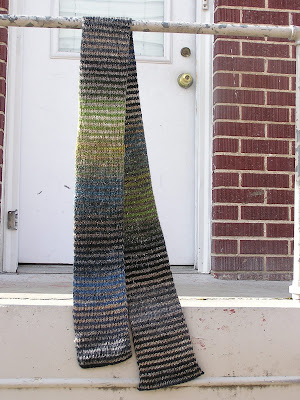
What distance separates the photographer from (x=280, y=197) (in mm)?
3080

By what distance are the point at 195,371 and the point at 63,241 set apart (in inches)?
66.6

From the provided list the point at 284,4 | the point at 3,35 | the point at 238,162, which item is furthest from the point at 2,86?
the point at 284,4

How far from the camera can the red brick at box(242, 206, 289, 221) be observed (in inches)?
120

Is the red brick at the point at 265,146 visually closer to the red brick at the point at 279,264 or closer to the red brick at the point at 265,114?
the red brick at the point at 265,114

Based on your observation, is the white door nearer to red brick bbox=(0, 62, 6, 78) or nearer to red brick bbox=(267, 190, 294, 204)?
red brick bbox=(0, 62, 6, 78)

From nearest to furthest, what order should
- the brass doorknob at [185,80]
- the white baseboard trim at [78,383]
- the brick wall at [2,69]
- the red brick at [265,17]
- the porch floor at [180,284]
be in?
1. the white baseboard trim at [78,383]
2. the porch floor at [180,284]
3. the brick wall at [2,69]
4. the red brick at [265,17]
5. the brass doorknob at [185,80]

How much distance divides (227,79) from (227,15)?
0.40 metres

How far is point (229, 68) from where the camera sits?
10.1 ft

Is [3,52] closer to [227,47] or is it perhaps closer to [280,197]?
[227,47]

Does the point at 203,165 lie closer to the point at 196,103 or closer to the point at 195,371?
A: the point at 196,103

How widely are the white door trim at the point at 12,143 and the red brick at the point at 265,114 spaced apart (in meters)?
1.43

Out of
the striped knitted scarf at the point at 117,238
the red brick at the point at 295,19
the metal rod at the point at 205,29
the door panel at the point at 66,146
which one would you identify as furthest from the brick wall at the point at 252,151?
the striped knitted scarf at the point at 117,238

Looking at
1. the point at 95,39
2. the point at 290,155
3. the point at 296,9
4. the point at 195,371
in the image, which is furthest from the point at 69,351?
the point at 296,9

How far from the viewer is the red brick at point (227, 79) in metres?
3.07
